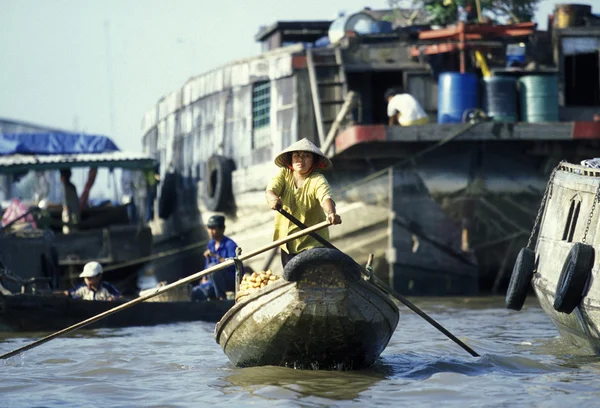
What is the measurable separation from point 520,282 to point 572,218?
3.23 ft

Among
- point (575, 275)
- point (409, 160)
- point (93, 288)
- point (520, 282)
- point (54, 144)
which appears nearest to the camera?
point (575, 275)

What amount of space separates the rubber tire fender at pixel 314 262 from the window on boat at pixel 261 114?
9.88 meters

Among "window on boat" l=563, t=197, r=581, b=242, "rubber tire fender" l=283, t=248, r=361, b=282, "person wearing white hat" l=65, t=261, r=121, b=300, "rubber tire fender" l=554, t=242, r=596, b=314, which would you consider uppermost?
"window on boat" l=563, t=197, r=581, b=242

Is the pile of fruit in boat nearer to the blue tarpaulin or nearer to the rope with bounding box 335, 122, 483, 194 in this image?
the rope with bounding box 335, 122, 483, 194

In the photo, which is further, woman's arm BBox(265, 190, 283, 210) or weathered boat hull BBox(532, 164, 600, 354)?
weathered boat hull BBox(532, 164, 600, 354)

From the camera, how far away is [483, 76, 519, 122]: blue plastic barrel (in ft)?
52.4

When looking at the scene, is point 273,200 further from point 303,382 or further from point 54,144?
point 54,144

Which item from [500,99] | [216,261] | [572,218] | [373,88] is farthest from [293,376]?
[373,88]

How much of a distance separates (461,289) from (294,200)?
802cm

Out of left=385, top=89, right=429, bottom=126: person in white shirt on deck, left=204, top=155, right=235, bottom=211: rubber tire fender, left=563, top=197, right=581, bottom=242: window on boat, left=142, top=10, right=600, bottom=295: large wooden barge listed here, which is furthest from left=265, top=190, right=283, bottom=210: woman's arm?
left=204, top=155, right=235, bottom=211: rubber tire fender

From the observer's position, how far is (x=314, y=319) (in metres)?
7.98

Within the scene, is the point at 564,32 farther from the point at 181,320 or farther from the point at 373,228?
the point at 181,320

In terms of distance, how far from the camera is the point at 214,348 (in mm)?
10797

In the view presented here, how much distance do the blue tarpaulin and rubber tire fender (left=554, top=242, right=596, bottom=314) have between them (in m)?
13.0
